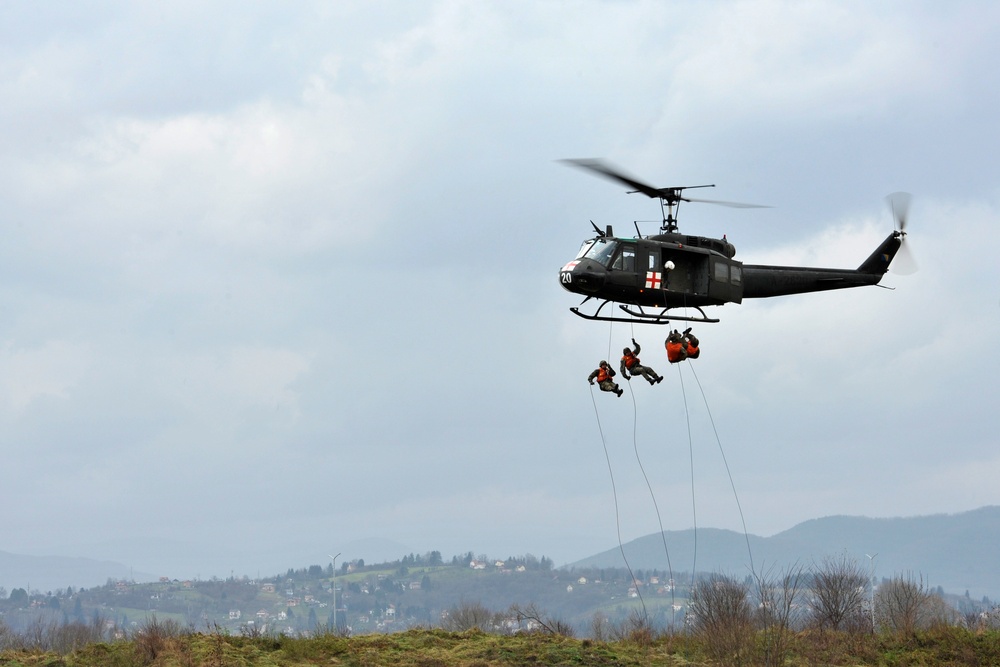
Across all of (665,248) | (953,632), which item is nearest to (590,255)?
(665,248)

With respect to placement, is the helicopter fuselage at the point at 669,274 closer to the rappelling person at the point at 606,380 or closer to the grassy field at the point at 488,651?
the rappelling person at the point at 606,380

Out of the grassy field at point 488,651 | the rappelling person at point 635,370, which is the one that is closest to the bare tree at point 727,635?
the grassy field at point 488,651

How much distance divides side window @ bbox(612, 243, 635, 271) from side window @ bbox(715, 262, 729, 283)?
3560mm

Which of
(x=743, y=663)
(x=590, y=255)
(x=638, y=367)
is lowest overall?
(x=743, y=663)

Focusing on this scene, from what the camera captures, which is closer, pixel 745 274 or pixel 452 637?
pixel 745 274

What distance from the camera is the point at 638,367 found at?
37375 mm

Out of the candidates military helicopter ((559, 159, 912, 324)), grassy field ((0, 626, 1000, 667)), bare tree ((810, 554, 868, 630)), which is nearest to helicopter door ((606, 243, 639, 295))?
military helicopter ((559, 159, 912, 324))

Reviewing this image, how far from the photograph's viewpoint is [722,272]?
127 feet

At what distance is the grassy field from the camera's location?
3812cm

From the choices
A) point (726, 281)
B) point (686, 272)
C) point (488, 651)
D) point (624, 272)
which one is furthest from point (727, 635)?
point (624, 272)

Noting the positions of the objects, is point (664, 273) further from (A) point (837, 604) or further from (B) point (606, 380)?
(A) point (837, 604)

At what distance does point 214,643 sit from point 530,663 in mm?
10516

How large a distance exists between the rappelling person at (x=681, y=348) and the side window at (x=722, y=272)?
2.75 meters

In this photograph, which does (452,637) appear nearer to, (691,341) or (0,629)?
(691,341)
